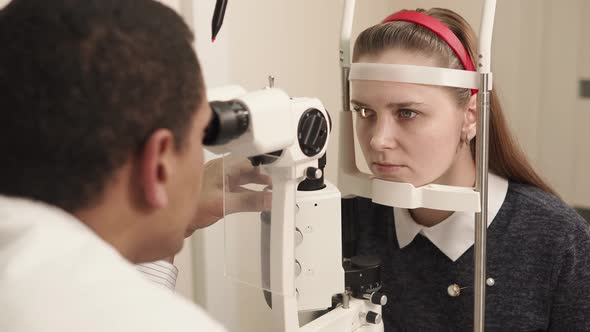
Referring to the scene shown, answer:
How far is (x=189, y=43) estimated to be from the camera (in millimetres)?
676

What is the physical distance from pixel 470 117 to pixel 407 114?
150 millimetres

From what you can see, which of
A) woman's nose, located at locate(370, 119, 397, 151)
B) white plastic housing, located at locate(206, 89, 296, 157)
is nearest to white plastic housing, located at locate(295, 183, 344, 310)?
white plastic housing, located at locate(206, 89, 296, 157)

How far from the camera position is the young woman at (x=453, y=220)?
4.31 feet

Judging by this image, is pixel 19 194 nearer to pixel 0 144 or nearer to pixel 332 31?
pixel 0 144

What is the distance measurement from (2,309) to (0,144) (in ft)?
0.51

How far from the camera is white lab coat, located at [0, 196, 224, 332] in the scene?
53 centimetres

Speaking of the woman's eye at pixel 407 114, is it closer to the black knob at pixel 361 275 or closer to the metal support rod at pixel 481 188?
the metal support rod at pixel 481 188

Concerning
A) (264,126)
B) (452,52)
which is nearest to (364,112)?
(452,52)

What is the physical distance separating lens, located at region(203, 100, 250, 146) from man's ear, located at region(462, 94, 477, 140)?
68 centimetres

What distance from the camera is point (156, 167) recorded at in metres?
0.64

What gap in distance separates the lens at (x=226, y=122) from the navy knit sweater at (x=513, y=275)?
0.78 metres

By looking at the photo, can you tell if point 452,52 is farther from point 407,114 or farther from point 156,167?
point 156,167

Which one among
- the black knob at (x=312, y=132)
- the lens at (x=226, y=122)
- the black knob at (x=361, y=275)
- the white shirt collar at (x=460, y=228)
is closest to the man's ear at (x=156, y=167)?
the lens at (x=226, y=122)

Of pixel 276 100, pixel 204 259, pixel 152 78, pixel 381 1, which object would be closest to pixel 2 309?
pixel 152 78
